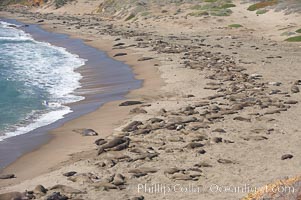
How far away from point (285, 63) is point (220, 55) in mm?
4642

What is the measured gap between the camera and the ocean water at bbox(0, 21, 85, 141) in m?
20.0

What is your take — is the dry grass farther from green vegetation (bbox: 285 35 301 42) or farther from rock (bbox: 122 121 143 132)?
green vegetation (bbox: 285 35 301 42)

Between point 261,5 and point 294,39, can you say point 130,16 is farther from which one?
point 294,39

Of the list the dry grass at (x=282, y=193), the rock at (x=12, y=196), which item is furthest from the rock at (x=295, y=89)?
the dry grass at (x=282, y=193)

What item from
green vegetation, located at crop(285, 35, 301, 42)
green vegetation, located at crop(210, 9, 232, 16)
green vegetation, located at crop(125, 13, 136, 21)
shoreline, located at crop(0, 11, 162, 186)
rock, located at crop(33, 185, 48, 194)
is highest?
rock, located at crop(33, 185, 48, 194)

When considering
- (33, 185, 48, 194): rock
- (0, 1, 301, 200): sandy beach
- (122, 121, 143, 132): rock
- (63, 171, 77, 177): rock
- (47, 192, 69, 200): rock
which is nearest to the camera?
(47, 192, 69, 200): rock

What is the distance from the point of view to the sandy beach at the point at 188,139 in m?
11.6

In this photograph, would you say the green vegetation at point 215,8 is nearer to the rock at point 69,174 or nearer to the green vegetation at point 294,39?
the green vegetation at point 294,39

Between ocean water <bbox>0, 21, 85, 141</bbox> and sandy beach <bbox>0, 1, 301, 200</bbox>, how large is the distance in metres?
1.83

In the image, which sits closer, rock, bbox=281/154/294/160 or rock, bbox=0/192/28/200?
rock, bbox=0/192/28/200

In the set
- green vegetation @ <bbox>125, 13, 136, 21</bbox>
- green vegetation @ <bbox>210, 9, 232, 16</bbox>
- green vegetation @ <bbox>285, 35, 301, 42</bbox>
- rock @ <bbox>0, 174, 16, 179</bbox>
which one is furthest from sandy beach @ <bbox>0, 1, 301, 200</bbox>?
green vegetation @ <bbox>125, 13, 136, 21</bbox>

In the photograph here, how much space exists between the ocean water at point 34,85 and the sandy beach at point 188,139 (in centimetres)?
183

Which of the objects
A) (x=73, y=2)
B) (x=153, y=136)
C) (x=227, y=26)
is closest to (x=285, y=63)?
(x=153, y=136)

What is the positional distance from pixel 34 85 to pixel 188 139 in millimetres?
14955
